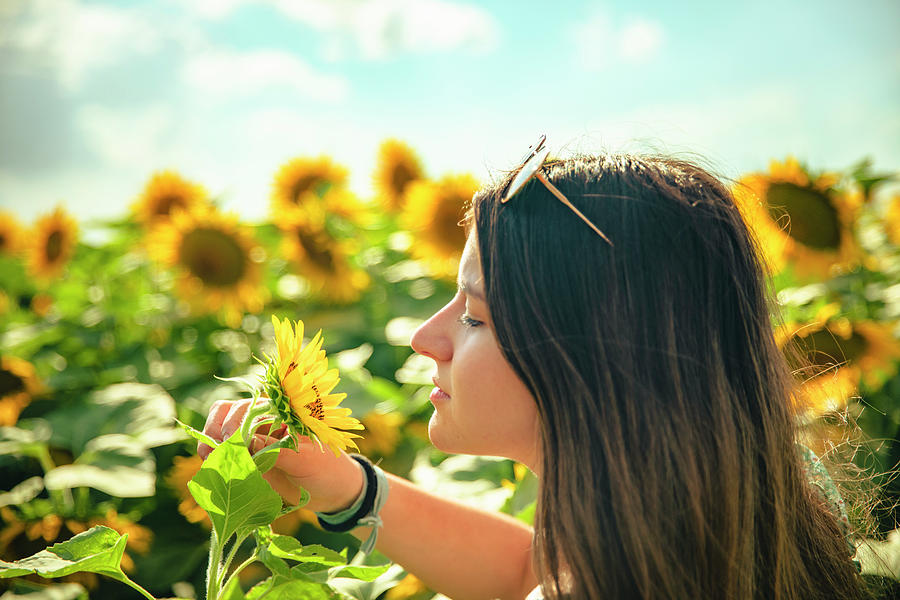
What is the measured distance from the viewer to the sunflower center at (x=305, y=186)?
2.24 meters

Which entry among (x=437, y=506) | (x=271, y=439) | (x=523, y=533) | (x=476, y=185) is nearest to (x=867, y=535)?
(x=523, y=533)

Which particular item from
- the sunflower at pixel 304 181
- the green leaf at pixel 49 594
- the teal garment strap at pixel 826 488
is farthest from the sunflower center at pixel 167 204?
the teal garment strap at pixel 826 488

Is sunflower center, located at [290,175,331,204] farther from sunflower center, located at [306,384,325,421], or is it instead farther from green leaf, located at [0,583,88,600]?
sunflower center, located at [306,384,325,421]

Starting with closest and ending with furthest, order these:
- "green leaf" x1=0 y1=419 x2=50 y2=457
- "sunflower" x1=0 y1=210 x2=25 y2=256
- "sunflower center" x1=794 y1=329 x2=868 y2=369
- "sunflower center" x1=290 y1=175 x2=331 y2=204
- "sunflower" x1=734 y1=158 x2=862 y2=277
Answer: "green leaf" x1=0 y1=419 x2=50 y2=457, "sunflower center" x1=794 y1=329 x2=868 y2=369, "sunflower" x1=734 y1=158 x2=862 y2=277, "sunflower center" x1=290 y1=175 x2=331 y2=204, "sunflower" x1=0 y1=210 x2=25 y2=256

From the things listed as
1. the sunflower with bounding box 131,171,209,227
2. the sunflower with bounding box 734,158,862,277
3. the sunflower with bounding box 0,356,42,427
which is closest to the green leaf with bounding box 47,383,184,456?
the sunflower with bounding box 0,356,42,427

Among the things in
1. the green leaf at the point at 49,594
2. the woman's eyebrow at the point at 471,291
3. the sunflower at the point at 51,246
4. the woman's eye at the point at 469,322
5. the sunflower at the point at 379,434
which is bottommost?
the green leaf at the point at 49,594

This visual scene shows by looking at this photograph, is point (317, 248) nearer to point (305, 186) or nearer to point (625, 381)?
point (305, 186)

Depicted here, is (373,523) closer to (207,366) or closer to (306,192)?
(207,366)

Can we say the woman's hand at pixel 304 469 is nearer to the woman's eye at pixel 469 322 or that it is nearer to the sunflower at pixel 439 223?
the woman's eye at pixel 469 322

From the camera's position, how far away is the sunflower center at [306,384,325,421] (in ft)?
2.08

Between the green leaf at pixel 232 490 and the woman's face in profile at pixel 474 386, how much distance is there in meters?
0.21

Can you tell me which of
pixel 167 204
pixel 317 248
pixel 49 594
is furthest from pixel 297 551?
pixel 167 204

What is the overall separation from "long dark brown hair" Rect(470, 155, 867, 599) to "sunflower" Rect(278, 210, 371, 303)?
3.69ft

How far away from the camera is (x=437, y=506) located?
0.97 m
